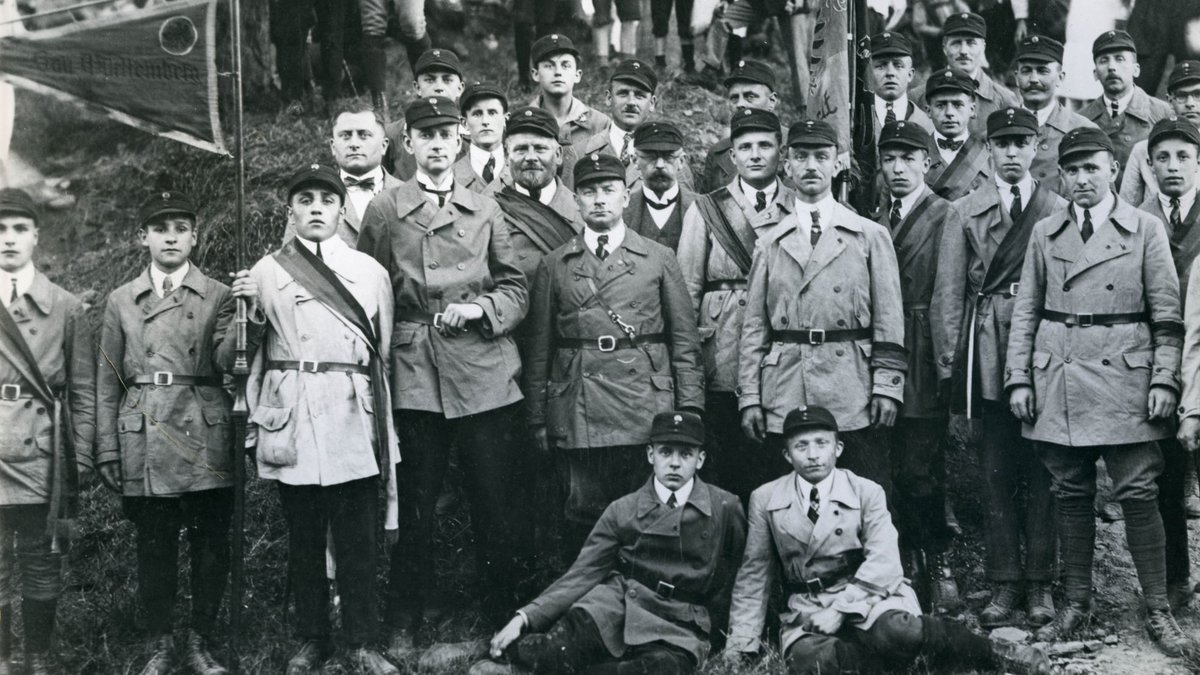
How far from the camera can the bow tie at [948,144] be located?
6.12 meters

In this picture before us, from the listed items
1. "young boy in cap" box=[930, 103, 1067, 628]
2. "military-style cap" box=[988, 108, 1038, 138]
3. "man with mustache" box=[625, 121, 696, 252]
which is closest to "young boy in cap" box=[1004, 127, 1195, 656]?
"young boy in cap" box=[930, 103, 1067, 628]

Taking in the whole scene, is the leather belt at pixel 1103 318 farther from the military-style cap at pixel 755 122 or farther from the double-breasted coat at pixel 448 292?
the double-breasted coat at pixel 448 292

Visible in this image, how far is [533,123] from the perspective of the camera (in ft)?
17.7

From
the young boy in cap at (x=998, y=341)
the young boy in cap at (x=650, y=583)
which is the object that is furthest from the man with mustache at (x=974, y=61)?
the young boy in cap at (x=650, y=583)

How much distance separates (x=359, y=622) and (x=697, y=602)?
1.32m

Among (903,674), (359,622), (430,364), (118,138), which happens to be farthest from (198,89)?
(118,138)

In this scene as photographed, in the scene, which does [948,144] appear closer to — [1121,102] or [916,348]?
[1121,102]

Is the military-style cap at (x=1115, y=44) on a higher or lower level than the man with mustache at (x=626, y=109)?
higher

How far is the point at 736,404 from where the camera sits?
552 centimetres

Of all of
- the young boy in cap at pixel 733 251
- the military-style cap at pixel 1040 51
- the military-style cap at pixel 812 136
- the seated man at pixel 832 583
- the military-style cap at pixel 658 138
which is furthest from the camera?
the military-style cap at pixel 1040 51

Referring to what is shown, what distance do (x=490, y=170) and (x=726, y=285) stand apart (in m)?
1.34

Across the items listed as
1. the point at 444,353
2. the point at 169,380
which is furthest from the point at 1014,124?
the point at 169,380

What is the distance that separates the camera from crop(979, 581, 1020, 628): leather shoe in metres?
5.11

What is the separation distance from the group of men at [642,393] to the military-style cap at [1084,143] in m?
0.02
